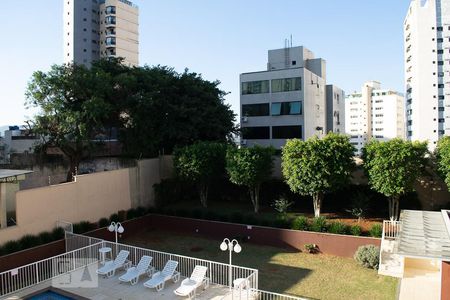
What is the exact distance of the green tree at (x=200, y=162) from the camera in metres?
25.0

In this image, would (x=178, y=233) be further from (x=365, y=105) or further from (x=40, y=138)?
(x=365, y=105)

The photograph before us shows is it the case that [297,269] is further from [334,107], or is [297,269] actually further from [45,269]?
[334,107]

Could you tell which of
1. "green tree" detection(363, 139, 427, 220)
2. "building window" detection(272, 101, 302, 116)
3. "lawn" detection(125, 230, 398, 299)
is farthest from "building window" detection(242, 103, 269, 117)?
"green tree" detection(363, 139, 427, 220)

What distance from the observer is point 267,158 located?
78.9 ft

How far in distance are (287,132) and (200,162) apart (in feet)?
69.9

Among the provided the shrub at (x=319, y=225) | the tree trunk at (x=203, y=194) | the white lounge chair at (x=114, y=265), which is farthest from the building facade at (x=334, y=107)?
the white lounge chair at (x=114, y=265)

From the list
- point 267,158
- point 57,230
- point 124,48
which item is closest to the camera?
point 57,230

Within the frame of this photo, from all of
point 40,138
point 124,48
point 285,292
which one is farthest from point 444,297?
point 124,48

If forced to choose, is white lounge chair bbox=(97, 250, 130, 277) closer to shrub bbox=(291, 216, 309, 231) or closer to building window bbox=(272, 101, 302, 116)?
shrub bbox=(291, 216, 309, 231)

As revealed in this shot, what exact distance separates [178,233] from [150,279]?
9235mm

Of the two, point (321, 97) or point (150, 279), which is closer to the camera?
point (150, 279)

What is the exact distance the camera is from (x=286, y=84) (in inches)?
1722

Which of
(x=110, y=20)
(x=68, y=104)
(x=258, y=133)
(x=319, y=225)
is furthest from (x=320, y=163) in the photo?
(x=110, y=20)

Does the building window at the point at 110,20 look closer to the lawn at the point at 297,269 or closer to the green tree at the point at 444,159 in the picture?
the lawn at the point at 297,269
